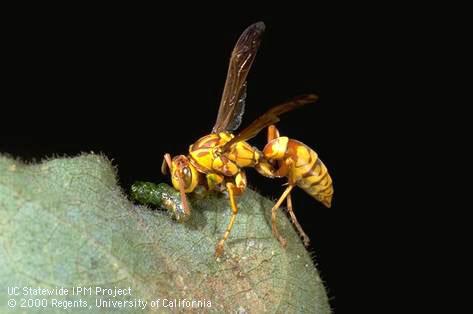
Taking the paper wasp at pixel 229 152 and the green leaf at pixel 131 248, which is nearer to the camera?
the green leaf at pixel 131 248

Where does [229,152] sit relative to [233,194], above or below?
above

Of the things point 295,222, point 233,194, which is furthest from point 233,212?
point 295,222

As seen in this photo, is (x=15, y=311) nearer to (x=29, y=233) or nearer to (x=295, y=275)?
(x=29, y=233)

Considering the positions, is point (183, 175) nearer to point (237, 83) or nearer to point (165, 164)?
point (165, 164)

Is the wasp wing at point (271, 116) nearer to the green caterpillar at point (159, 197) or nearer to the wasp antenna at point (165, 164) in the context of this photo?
the wasp antenna at point (165, 164)

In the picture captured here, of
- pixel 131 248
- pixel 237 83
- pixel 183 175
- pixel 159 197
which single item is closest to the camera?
pixel 131 248

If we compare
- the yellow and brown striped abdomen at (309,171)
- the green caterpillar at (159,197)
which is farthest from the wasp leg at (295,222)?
the green caterpillar at (159,197)

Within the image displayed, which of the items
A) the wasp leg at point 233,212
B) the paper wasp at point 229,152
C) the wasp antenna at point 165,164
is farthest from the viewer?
the wasp antenna at point 165,164
